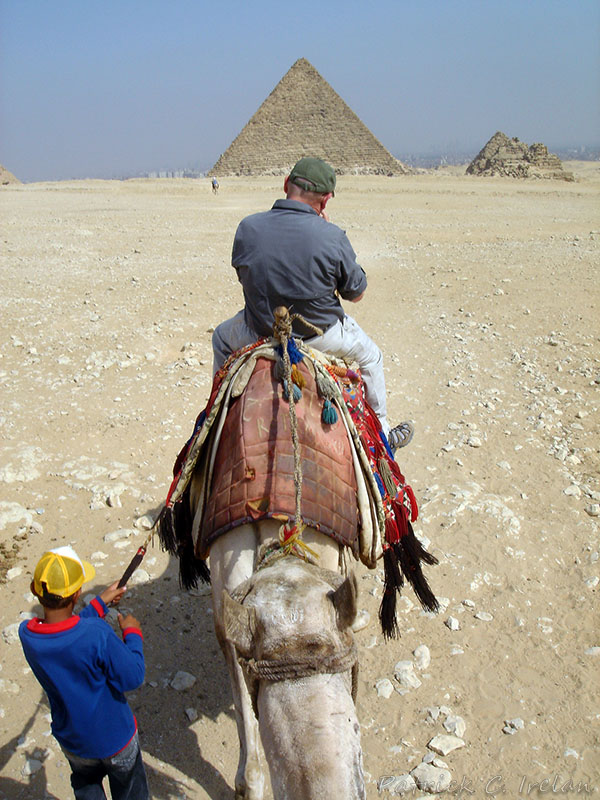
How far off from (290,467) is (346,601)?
0.90 m

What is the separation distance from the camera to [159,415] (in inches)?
258

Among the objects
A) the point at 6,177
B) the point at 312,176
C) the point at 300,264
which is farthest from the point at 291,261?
the point at 6,177

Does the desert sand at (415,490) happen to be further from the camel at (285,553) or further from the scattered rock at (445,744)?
the camel at (285,553)

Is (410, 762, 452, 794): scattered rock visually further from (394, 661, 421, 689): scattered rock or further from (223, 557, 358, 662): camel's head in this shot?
(223, 557, 358, 662): camel's head

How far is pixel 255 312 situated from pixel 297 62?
100952 millimetres

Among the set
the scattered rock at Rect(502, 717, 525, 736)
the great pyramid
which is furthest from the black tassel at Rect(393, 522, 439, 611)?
the great pyramid

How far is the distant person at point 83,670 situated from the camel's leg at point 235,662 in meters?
0.36

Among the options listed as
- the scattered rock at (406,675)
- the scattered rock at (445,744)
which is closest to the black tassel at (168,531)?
the scattered rock at (406,675)

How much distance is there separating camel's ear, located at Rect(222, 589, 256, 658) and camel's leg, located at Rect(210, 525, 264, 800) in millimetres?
581

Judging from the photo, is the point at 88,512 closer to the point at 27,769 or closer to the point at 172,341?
the point at 27,769

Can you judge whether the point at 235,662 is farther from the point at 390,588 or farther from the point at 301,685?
the point at 390,588

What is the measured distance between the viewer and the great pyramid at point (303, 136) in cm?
7338

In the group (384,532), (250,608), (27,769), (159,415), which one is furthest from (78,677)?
(159,415)

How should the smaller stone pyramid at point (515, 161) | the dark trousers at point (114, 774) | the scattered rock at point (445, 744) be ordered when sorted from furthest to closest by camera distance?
the smaller stone pyramid at point (515, 161)
the scattered rock at point (445, 744)
the dark trousers at point (114, 774)
